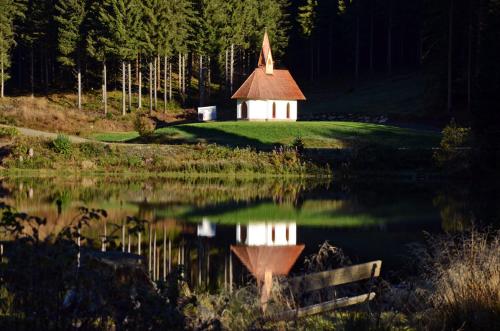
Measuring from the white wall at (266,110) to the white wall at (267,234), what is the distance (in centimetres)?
3932

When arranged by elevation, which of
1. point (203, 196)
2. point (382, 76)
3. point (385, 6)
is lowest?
point (203, 196)

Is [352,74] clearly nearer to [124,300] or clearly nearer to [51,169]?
[51,169]

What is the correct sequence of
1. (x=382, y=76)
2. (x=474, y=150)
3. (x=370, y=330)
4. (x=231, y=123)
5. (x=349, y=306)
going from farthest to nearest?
(x=382, y=76), (x=231, y=123), (x=474, y=150), (x=349, y=306), (x=370, y=330)

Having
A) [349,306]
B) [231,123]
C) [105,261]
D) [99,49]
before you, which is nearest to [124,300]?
[105,261]

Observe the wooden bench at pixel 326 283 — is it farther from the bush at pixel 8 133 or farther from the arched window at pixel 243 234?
the bush at pixel 8 133

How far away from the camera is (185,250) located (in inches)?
695

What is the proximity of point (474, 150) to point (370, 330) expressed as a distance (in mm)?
31942

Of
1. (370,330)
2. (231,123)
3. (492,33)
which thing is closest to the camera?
(370,330)

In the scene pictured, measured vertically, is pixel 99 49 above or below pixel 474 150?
above

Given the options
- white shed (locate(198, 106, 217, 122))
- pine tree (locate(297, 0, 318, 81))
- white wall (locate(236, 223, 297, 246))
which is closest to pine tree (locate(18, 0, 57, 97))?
white shed (locate(198, 106, 217, 122))

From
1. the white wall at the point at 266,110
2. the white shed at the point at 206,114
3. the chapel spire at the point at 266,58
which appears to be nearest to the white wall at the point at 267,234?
the white wall at the point at 266,110

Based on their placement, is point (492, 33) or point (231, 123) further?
point (231, 123)

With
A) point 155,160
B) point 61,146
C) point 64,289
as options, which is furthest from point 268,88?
point 64,289

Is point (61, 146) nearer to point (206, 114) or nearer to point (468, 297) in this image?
point (206, 114)
